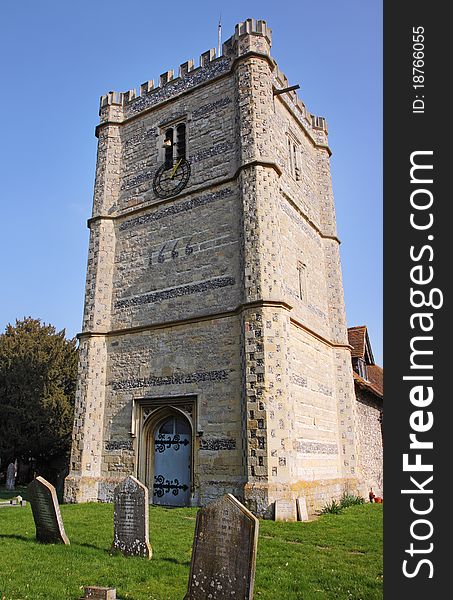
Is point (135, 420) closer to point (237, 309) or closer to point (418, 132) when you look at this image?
point (237, 309)

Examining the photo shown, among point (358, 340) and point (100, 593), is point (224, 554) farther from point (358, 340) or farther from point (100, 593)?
point (358, 340)

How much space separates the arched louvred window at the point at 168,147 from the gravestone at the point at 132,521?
11653mm

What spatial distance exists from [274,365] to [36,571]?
6.76 m

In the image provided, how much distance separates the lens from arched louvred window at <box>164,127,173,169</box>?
16.4 meters

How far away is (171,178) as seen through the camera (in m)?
15.9

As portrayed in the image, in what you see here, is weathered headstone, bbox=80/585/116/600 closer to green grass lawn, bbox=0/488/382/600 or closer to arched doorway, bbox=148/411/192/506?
green grass lawn, bbox=0/488/382/600

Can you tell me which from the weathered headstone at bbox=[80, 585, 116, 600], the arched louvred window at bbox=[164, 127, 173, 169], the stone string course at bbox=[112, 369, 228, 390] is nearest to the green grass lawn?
the weathered headstone at bbox=[80, 585, 116, 600]

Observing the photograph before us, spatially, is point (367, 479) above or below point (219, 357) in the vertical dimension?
below

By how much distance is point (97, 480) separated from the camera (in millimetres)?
13797

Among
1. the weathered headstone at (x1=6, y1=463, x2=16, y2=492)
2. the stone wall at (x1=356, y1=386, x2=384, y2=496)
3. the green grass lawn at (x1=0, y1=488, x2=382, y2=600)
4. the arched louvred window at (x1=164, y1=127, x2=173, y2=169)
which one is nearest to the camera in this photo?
the green grass lawn at (x1=0, y1=488, x2=382, y2=600)

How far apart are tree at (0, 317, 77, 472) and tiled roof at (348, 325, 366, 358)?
14.6 meters

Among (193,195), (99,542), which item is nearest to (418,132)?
(99,542)

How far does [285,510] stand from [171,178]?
10.6 m

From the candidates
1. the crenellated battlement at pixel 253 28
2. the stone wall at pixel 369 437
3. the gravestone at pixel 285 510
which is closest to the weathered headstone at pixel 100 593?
the gravestone at pixel 285 510
